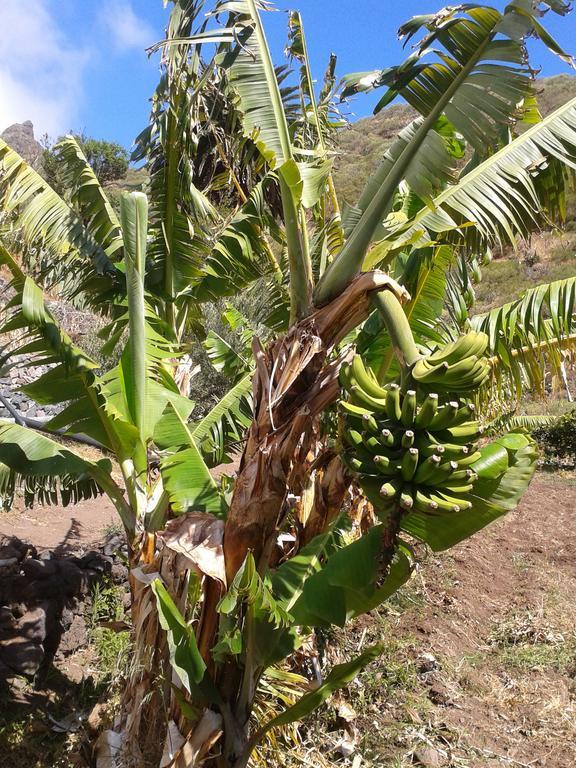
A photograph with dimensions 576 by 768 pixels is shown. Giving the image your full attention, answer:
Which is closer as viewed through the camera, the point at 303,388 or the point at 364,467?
the point at 364,467

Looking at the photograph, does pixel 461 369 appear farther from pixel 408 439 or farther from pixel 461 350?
pixel 408 439

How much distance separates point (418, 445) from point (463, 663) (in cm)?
457

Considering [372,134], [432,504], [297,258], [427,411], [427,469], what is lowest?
[432,504]

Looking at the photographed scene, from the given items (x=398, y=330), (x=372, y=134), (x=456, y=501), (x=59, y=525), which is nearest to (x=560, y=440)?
(x=59, y=525)

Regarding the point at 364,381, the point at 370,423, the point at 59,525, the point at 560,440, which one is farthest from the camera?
the point at 560,440

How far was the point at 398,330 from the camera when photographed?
2.59 meters

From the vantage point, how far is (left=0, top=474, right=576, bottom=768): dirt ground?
484cm

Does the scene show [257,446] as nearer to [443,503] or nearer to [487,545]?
[443,503]

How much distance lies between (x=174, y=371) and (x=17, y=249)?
157 centimetres

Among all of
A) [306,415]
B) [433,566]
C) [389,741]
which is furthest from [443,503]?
[433,566]

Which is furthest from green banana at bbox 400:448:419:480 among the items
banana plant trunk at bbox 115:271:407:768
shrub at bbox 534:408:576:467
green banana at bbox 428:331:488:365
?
shrub at bbox 534:408:576:467

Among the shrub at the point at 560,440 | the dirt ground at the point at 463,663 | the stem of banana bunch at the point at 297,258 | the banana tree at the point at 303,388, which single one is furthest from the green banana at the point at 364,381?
the shrub at the point at 560,440

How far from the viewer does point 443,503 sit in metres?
2.45

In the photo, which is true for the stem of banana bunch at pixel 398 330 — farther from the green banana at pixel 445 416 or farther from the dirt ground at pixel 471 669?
the dirt ground at pixel 471 669
